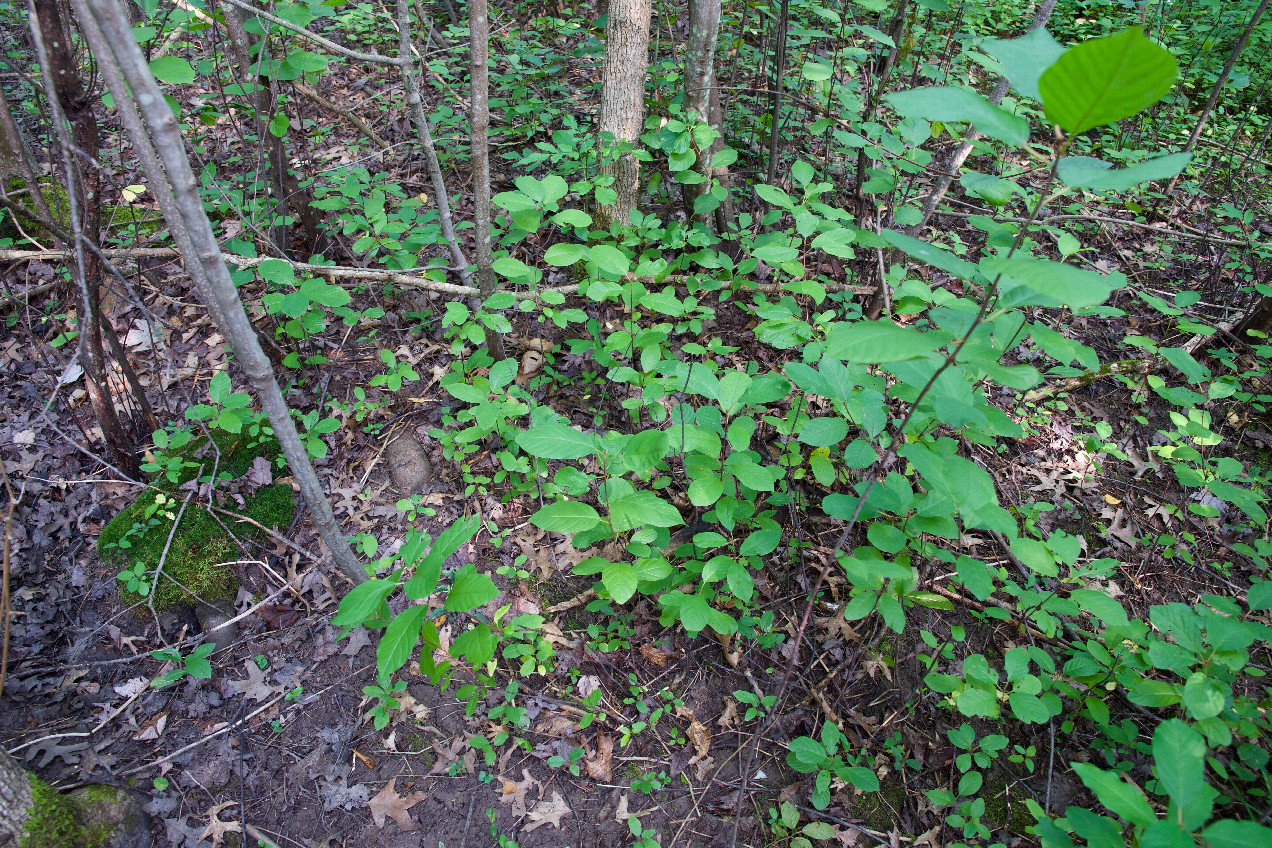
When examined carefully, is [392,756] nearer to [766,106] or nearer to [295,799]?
[295,799]

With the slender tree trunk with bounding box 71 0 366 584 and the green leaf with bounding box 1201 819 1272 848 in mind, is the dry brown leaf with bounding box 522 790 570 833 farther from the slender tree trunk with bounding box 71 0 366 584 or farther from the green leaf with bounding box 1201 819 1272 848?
the green leaf with bounding box 1201 819 1272 848

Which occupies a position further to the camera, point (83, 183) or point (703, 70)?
point (703, 70)

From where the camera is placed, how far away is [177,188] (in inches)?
60.5

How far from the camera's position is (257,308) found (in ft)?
12.6

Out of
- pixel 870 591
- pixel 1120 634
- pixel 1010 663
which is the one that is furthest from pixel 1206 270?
pixel 870 591

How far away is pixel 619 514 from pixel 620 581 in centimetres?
26

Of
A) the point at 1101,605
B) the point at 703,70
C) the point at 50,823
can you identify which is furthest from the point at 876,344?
the point at 50,823

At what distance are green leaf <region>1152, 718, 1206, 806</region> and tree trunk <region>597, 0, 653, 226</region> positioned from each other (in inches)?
124

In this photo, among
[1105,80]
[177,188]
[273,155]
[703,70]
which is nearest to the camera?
[1105,80]

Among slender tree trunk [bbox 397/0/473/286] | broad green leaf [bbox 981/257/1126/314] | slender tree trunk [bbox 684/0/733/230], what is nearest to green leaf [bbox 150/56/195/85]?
slender tree trunk [bbox 397/0/473/286]

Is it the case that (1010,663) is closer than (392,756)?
Yes

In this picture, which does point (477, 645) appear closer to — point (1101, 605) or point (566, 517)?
point (566, 517)

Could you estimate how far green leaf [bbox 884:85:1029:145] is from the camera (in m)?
1.19

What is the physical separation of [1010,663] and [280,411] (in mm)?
2766
